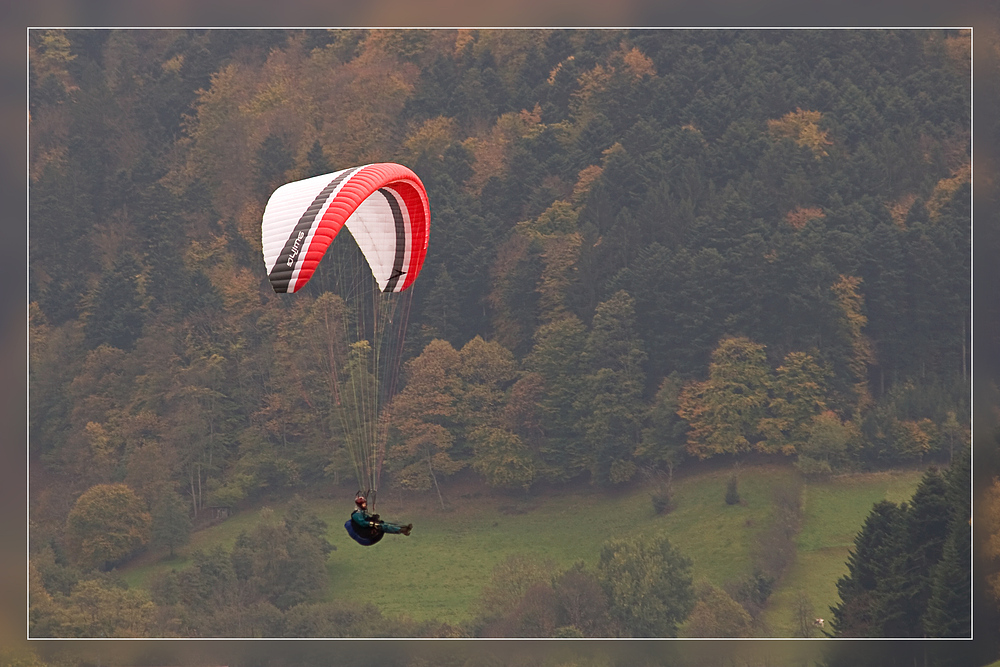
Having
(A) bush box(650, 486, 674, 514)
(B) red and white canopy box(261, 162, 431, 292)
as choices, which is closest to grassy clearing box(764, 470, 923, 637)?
(A) bush box(650, 486, 674, 514)

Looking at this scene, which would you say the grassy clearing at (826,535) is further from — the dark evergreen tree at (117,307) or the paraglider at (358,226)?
the paraglider at (358,226)

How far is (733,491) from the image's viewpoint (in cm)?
3903

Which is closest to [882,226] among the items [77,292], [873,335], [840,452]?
[873,335]

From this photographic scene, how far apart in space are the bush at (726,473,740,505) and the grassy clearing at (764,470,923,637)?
143 cm

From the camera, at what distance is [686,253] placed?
40.9 meters

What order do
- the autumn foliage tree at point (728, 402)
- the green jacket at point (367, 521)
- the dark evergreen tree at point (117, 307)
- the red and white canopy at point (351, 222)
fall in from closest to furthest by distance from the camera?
the red and white canopy at point (351, 222)
the green jacket at point (367, 521)
the autumn foliage tree at point (728, 402)
the dark evergreen tree at point (117, 307)

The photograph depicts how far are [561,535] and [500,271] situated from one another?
6495 millimetres

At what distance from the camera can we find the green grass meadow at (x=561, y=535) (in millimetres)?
37594

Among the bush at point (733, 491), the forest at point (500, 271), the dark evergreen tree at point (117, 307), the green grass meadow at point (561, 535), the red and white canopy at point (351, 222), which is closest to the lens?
the red and white canopy at point (351, 222)

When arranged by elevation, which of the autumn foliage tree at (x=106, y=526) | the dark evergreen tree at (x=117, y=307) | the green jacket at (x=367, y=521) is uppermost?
the dark evergreen tree at (x=117, y=307)

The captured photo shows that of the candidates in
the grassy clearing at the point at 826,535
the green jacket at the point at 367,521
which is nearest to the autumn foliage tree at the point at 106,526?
the grassy clearing at the point at 826,535

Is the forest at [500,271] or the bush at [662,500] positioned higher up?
the forest at [500,271]

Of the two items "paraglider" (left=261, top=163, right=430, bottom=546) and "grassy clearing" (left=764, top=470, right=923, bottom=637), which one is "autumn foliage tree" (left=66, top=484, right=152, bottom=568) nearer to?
"grassy clearing" (left=764, top=470, right=923, bottom=637)

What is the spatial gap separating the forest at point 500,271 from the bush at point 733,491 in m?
0.64
